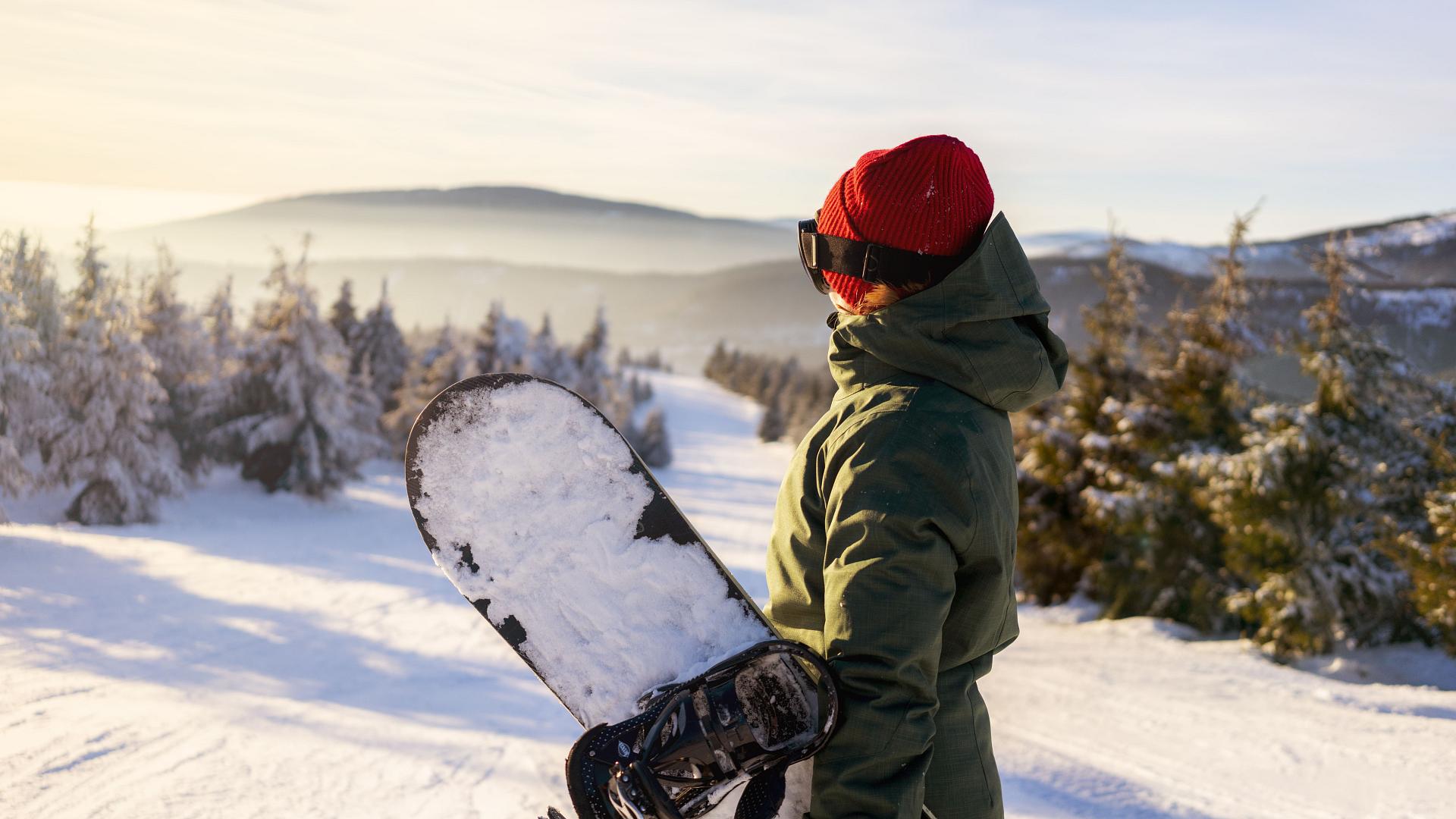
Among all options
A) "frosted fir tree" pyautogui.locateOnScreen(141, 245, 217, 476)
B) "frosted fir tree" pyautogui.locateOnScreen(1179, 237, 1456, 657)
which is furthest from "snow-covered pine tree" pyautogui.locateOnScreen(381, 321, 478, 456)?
"frosted fir tree" pyautogui.locateOnScreen(1179, 237, 1456, 657)

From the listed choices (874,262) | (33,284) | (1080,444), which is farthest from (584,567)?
(1080,444)

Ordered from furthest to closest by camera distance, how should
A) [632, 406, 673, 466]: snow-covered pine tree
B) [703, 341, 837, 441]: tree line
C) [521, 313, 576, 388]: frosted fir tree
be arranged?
[703, 341, 837, 441]: tree line < [632, 406, 673, 466]: snow-covered pine tree < [521, 313, 576, 388]: frosted fir tree

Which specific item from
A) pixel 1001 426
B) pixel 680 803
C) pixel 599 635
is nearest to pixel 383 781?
pixel 599 635

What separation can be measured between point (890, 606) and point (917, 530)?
0.43ft

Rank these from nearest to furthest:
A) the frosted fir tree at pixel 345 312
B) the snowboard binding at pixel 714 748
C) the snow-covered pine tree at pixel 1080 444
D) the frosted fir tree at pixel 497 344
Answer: the snowboard binding at pixel 714 748
the snow-covered pine tree at pixel 1080 444
the frosted fir tree at pixel 345 312
the frosted fir tree at pixel 497 344

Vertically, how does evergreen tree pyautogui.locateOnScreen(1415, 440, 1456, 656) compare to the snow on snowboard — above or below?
below

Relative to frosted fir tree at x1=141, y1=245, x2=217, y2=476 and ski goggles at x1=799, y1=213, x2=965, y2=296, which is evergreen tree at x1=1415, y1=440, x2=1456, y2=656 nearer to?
ski goggles at x1=799, y1=213, x2=965, y2=296

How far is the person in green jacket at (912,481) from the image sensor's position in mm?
1438

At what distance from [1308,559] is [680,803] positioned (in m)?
11.3

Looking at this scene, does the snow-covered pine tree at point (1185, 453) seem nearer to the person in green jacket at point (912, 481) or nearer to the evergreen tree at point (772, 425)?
the person in green jacket at point (912, 481)

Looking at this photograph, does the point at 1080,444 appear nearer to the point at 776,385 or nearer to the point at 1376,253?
the point at 1376,253

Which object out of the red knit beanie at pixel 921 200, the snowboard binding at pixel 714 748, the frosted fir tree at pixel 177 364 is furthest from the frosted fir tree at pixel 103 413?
the red knit beanie at pixel 921 200

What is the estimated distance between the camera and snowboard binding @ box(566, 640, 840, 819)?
158 cm

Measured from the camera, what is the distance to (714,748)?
158 cm
